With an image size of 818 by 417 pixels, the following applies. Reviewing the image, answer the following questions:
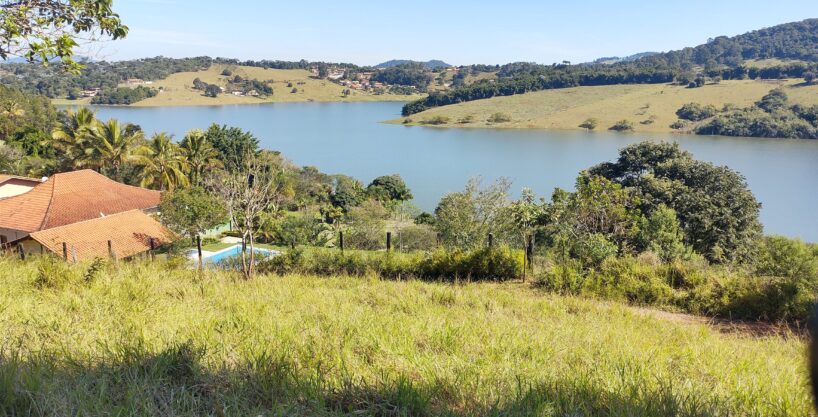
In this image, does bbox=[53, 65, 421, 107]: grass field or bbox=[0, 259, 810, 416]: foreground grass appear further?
bbox=[53, 65, 421, 107]: grass field

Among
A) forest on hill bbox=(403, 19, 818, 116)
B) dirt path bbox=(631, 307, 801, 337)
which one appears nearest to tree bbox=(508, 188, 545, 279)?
dirt path bbox=(631, 307, 801, 337)

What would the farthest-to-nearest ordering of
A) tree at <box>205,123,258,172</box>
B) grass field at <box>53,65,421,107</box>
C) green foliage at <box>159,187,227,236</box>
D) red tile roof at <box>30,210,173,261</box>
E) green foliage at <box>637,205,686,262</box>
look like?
grass field at <box>53,65,421,107</box> → tree at <box>205,123,258,172</box> → green foliage at <box>159,187,227,236</box> → red tile roof at <box>30,210,173,261</box> → green foliage at <box>637,205,686,262</box>

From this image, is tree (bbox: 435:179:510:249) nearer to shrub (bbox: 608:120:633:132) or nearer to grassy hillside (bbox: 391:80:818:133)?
shrub (bbox: 608:120:633:132)

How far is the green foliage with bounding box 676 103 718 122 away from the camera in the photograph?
67125 mm

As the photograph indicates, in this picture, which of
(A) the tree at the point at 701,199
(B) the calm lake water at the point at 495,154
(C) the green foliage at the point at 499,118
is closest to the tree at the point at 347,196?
(B) the calm lake water at the point at 495,154

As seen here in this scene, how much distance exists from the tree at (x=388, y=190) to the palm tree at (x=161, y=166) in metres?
12.7

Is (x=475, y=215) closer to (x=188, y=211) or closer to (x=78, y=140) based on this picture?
(x=188, y=211)

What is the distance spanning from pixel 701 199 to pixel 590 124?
5735 centimetres

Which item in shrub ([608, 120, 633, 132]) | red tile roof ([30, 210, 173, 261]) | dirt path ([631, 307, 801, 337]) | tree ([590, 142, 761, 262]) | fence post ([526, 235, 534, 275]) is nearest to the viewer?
dirt path ([631, 307, 801, 337])

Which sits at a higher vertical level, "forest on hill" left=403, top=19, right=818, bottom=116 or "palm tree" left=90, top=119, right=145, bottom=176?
"forest on hill" left=403, top=19, right=818, bottom=116

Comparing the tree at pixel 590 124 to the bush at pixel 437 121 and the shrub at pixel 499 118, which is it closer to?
the shrub at pixel 499 118

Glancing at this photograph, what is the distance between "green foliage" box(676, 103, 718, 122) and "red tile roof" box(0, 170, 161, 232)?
68.0m

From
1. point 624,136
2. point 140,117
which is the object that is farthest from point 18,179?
point 140,117

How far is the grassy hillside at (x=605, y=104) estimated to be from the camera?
7062cm
